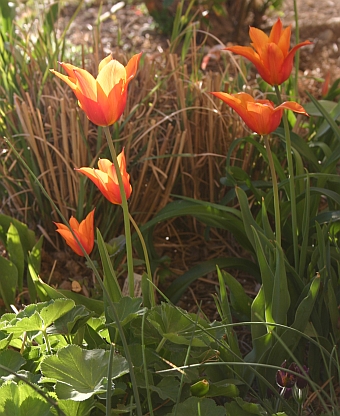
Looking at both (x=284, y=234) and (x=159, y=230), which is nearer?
(x=284, y=234)

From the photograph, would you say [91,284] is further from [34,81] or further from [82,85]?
[82,85]

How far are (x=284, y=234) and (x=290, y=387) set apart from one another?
0.57 metres

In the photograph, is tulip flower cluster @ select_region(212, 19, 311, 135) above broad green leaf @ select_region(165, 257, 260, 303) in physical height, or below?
above

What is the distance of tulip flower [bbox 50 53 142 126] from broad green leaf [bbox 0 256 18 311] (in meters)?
0.59

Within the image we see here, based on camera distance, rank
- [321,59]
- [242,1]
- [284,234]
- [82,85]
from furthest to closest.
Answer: [242,1], [321,59], [284,234], [82,85]

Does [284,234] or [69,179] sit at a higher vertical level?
[69,179]

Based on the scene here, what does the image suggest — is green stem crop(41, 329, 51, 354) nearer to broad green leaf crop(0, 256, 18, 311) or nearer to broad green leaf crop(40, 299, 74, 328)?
broad green leaf crop(40, 299, 74, 328)

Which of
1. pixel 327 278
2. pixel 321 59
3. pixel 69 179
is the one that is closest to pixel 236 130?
pixel 69 179

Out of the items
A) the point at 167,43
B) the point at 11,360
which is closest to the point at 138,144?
the point at 11,360

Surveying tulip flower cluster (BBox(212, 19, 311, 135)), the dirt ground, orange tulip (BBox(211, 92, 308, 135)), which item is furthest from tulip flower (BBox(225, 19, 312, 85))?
the dirt ground

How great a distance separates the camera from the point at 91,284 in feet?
5.41

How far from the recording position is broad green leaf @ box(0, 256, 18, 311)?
1423 mm

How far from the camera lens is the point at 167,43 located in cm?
376

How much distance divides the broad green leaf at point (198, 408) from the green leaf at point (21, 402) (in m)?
0.19
